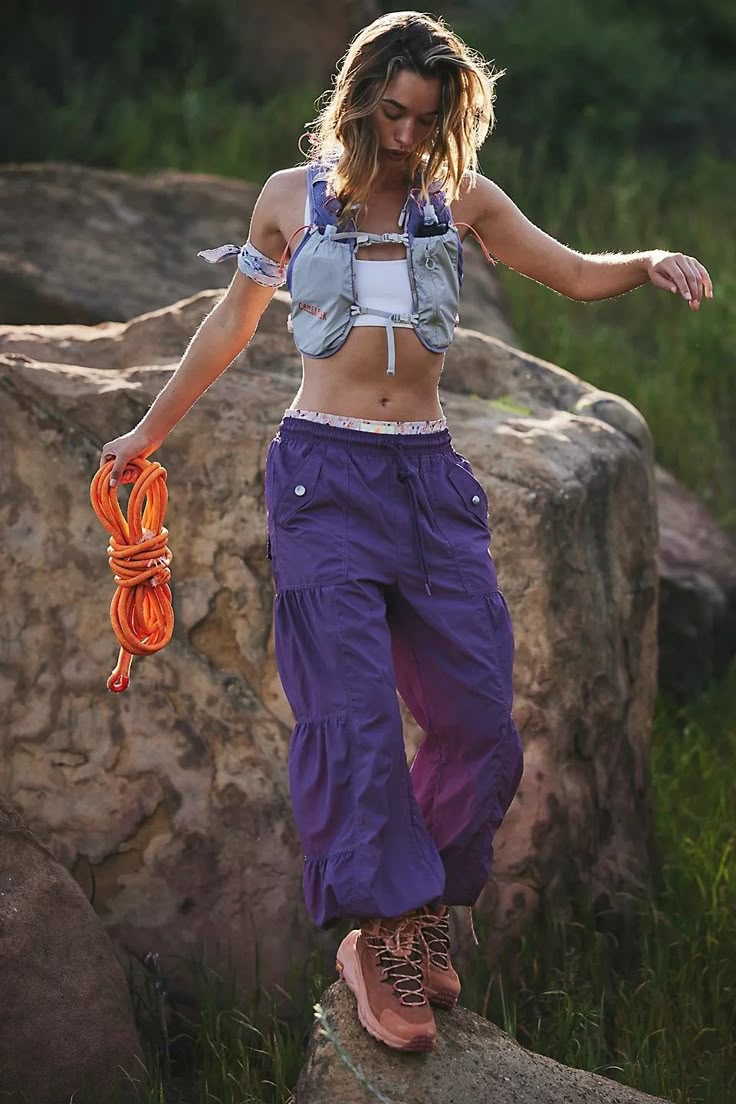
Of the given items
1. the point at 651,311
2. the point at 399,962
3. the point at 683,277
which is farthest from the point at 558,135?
the point at 399,962

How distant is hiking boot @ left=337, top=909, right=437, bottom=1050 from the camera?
2.77 metres

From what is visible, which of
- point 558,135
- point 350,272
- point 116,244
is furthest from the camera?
point 558,135

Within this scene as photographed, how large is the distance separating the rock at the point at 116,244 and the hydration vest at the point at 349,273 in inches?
131

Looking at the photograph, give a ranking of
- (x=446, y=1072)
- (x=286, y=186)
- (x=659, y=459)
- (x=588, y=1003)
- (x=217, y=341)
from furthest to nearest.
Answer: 1. (x=659, y=459)
2. (x=588, y=1003)
3. (x=217, y=341)
4. (x=286, y=186)
5. (x=446, y=1072)

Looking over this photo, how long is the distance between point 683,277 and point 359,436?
0.66 metres

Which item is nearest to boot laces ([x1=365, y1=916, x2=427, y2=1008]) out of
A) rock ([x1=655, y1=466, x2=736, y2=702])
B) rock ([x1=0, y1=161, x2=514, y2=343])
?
rock ([x1=655, y1=466, x2=736, y2=702])

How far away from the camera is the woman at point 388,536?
2.79 meters

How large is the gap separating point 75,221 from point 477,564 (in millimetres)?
4390

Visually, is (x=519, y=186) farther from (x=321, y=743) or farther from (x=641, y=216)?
(x=321, y=743)

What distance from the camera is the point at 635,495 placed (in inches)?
170

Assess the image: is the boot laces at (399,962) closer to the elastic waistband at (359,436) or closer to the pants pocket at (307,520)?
the pants pocket at (307,520)

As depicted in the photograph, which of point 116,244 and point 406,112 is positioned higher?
point 406,112

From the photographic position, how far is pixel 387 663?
281 cm

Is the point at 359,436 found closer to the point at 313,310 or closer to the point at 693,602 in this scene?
the point at 313,310
